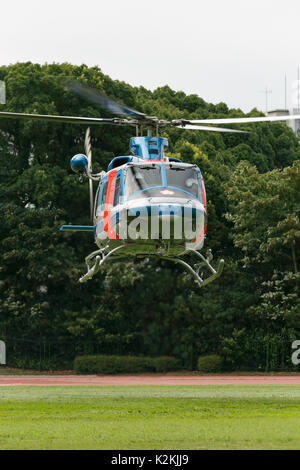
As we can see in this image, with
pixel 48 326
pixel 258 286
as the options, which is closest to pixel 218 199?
pixel 258 286

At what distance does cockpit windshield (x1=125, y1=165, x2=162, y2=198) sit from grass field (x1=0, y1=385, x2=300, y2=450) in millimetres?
5124

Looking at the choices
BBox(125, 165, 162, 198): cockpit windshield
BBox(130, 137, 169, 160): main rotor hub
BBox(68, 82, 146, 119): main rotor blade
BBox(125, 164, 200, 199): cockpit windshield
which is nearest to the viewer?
BBox(68, 82, 146, 119): main rotor blade

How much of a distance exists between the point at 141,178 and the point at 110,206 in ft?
4.59

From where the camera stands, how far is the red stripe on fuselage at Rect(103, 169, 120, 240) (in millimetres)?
20828

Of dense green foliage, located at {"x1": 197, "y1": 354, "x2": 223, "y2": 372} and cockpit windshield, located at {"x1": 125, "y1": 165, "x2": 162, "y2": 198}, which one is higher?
cockpit windshield, located at {"x1": 125, "y1": 165, "x2": 162, "y2": 198}

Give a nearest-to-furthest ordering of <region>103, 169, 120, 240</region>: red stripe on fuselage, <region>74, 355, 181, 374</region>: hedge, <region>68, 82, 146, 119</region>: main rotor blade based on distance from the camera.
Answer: <region>68, 82, 146, 119</region>: main rotor blade → <region>103, 169, 120, 240</region>: red stripe on fuselage → <region>74, 355, 181, 374</region>: hedge

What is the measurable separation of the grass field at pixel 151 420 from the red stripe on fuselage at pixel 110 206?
165 inches

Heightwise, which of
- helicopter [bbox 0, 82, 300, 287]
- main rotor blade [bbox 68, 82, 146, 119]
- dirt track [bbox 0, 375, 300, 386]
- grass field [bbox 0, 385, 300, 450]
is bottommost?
dirt track [bbox 0, 375, 300, 386]

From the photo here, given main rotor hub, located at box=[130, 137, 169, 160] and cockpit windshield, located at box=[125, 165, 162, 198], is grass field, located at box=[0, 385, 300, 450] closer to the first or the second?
cockpit windshield, located at box=[125, 165, 162, 198]

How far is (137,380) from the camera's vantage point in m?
37.2

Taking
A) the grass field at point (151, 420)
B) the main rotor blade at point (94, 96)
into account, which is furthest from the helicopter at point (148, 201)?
the grass field at point (151, 420)

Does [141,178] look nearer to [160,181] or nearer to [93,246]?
[160,181]

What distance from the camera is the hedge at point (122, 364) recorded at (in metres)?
35.5

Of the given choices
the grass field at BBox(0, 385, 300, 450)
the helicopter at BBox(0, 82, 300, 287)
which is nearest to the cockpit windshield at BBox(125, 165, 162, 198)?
the helicopter at BBox(0, 82, 300, 287)
